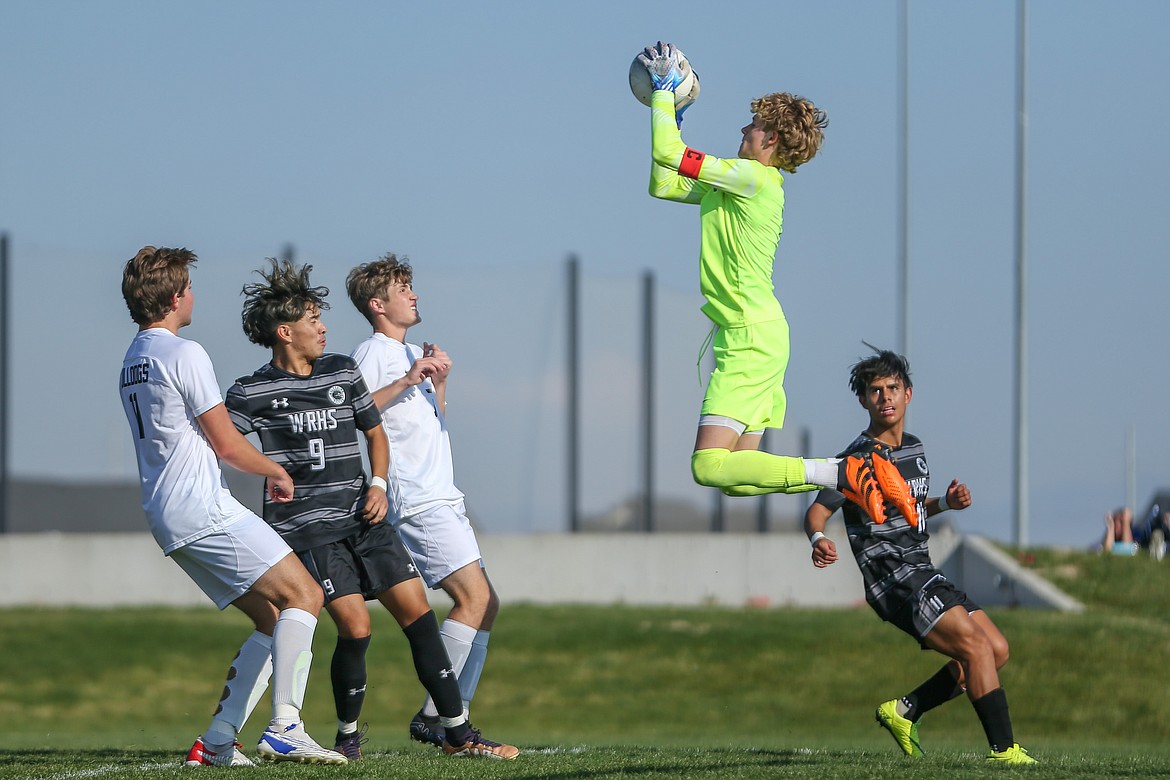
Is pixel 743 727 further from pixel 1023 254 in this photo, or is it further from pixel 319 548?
pixel 1023 254

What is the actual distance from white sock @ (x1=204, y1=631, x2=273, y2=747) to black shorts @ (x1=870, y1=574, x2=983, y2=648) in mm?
3084

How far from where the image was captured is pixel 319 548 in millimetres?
6707

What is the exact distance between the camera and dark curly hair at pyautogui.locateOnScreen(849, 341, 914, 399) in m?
7.52

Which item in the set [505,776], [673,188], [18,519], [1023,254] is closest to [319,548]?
[505,776]

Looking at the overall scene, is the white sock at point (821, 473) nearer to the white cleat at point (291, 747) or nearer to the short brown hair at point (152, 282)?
the white cleat at point (291, 747)

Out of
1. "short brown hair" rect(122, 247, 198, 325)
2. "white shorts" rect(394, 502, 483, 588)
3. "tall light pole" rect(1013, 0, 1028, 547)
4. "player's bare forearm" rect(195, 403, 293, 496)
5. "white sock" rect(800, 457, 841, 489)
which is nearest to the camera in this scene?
"player's bare forearm" rect(195, 403, 293, 496)

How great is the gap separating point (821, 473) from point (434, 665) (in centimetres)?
212

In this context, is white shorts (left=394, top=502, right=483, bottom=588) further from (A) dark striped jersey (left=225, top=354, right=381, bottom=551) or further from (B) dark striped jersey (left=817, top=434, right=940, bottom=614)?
(B) dark striped jersey (left=817, top=434, right=940, bottom=614)

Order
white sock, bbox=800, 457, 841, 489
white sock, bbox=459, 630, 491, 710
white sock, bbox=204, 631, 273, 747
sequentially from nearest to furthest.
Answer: white sock, bbox=204, 631, 273, 747, white sock, bbox=800, 457, 841, 489, white sock, bbox=459, 630, 491, 710

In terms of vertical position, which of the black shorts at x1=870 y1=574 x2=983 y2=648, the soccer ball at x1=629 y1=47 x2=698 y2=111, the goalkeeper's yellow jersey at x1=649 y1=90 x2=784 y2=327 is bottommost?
the black shorts at x1=870 y1=574 x2=983 y2=648

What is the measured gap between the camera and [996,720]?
281 inches

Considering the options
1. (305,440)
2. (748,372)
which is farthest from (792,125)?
(305,440)

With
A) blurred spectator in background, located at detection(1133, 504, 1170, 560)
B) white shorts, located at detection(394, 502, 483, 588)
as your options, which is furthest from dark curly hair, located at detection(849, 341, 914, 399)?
blurred spectator in background, located at detection(1133, 504, 1170, 560)

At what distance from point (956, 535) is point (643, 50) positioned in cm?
1451
